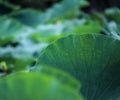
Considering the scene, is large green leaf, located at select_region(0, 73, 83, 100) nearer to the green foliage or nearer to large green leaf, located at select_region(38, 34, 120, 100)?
the green foliage

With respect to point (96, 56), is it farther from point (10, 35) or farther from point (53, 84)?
point (10, 35)

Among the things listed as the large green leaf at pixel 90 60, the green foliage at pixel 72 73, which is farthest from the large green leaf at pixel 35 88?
the large green leaf at pixel 90 60

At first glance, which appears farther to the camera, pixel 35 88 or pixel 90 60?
pixel 90 60

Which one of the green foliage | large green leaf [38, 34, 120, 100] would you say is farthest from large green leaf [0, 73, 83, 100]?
large green leaf [38, 34, 120, 100]

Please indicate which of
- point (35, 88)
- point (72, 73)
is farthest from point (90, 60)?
point (35, 88)

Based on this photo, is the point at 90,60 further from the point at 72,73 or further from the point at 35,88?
the point at 35,88

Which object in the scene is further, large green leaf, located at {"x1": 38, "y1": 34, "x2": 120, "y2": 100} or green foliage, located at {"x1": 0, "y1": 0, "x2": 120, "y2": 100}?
large green leaf, located at {"x1": 38, "y1": 34, "x2": 120, "y2": 100}

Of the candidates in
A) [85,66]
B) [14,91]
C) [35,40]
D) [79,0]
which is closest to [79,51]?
[85,66]
